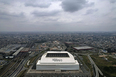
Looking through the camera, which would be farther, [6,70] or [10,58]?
[10,58]

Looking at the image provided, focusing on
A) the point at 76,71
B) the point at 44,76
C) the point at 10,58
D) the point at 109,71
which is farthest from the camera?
the point at 10,58

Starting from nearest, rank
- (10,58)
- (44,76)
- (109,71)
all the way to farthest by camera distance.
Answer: (44,76), (109,71), (10,58)

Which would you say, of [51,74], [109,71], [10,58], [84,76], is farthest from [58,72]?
[10,58]

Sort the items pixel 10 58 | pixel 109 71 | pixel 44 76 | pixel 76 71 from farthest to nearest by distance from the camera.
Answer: pixel 10 58
pixel 109 71
pixel 76 71
pixel 44 76

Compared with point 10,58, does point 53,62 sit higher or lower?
higher

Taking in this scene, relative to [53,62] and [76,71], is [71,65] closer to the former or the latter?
[76,71]

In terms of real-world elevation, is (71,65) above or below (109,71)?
above

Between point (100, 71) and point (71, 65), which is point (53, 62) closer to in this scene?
point (71, 65)

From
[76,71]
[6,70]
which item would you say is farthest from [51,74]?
[6,70]

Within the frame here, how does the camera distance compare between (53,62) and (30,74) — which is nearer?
(30,74)
